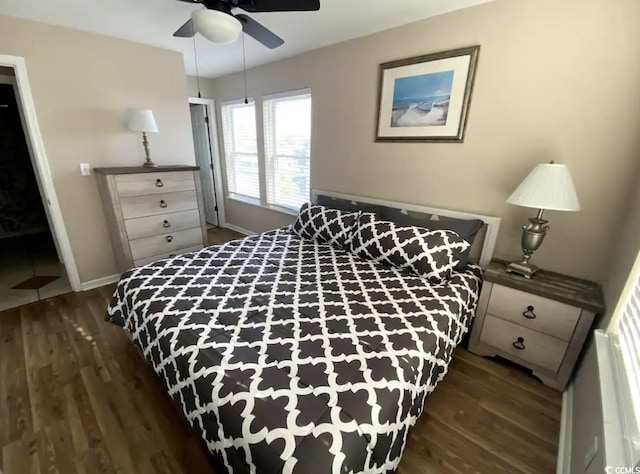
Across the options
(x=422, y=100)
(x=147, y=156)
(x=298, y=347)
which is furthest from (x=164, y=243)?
(x=422, y=100)

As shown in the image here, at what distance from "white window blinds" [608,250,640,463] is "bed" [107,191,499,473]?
618 millimetres

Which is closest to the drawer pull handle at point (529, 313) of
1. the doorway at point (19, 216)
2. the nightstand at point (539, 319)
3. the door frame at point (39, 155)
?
the nightstand at point (539, 319)

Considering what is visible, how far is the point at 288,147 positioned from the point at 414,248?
7.34 feet

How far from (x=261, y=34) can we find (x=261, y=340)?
72.7 inches

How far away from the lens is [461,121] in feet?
6.89

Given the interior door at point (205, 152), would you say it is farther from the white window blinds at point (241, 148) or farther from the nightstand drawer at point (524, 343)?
the nightstand drawer at point (524, 343)

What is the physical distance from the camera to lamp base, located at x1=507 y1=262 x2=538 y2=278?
1.80 m

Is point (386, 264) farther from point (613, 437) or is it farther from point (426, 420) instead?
point (613, 437)

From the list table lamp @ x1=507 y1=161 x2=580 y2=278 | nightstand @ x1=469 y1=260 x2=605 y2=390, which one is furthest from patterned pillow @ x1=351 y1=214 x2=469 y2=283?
table lamp @ x1=507 y1=161 x2=580 y2=278

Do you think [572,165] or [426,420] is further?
[572,165]

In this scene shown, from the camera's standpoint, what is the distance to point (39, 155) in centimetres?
244

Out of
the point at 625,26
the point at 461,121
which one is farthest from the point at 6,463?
the point at 625,26

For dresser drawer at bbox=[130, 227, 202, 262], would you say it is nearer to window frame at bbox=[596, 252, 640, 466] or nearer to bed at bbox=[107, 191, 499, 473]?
bed at bbox=[107, 191, 499, 473]

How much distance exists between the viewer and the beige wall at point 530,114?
158 centimetres
